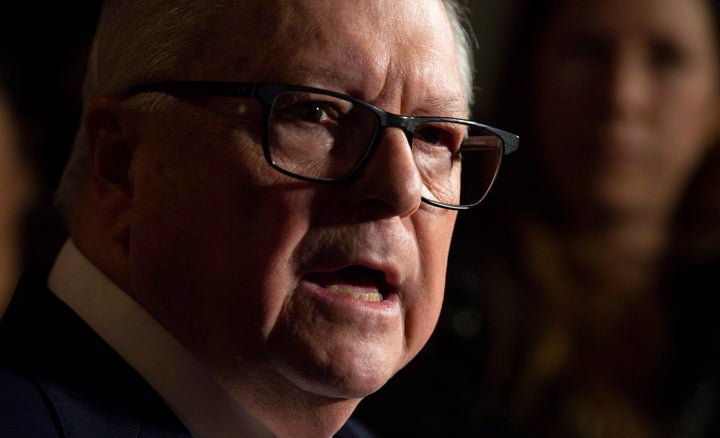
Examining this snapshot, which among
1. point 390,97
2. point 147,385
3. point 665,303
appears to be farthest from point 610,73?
point 147,385

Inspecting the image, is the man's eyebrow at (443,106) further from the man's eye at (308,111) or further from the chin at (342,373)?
the chin at (342,373)

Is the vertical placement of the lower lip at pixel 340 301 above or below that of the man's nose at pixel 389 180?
below

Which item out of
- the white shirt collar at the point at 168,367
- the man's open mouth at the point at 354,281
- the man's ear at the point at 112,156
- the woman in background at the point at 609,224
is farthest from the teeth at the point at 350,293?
the woman in background at the point at 609,224

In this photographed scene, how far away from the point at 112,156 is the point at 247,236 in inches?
13.7

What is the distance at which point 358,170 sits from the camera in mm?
1541

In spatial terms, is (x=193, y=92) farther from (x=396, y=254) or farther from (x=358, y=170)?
(x=396, y=254)

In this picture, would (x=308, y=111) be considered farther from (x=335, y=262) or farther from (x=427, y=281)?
(x=427, y=281)

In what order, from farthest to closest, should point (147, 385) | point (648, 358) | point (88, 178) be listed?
1. point (648, 358)
2. point (88, 178)
3. point (147, 385)

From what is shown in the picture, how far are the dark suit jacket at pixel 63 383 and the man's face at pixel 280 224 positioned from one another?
115mm

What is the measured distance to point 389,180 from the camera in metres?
1.53

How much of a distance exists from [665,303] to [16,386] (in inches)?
112

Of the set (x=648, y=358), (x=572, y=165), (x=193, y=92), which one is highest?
(x=193, y=92)

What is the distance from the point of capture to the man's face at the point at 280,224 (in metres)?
1.52

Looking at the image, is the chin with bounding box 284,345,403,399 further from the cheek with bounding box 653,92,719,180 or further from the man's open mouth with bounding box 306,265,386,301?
the cheek with bounding box 653,92,719,180
